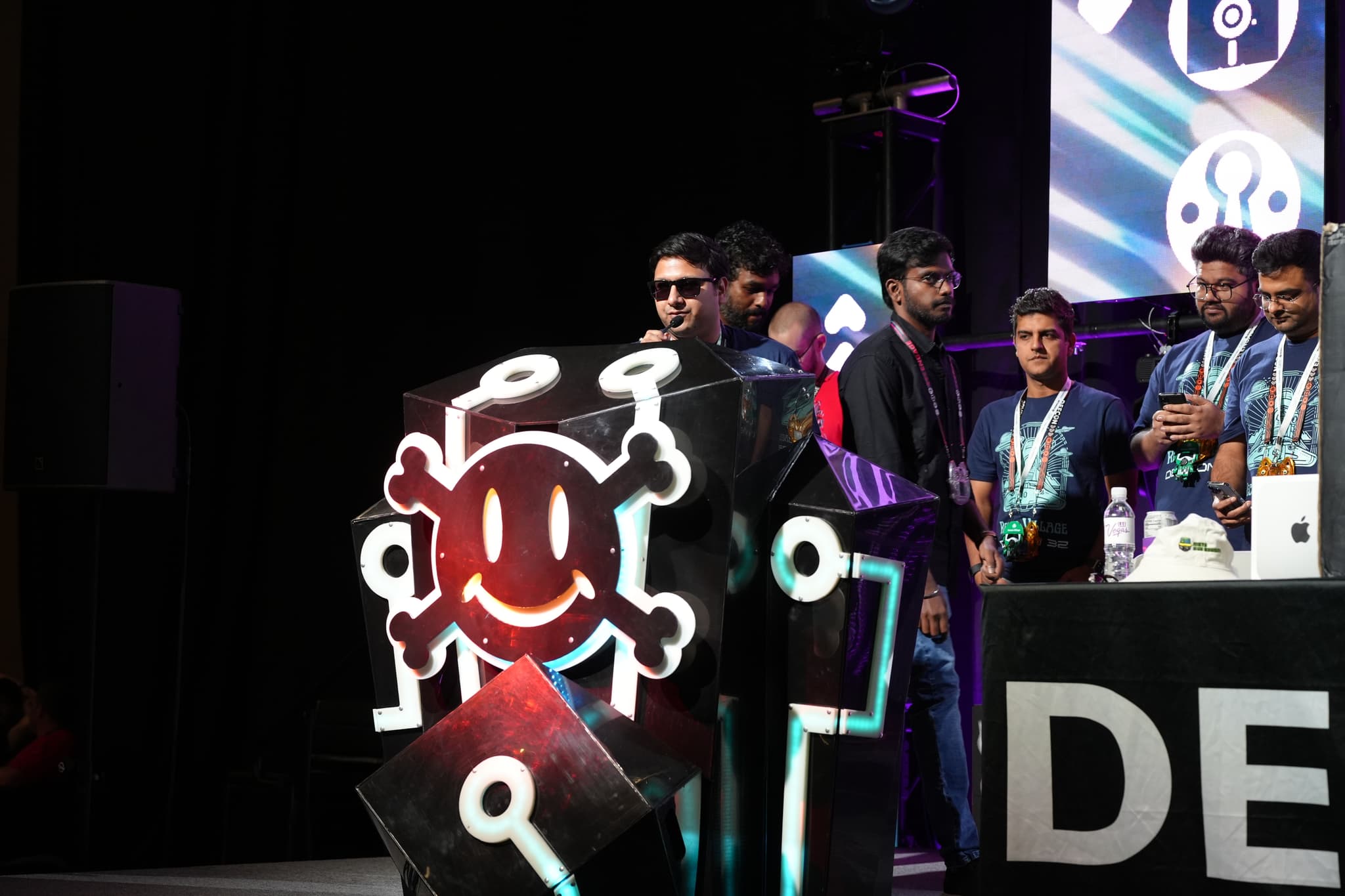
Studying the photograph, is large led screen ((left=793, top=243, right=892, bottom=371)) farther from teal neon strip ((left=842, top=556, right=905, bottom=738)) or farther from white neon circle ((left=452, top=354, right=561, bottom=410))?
teal neon strip ((left=842, top=556, right=905, bottom=738))

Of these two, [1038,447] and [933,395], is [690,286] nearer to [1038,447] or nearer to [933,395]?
[933,395]

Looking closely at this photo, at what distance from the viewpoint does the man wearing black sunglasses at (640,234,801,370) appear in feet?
11.3

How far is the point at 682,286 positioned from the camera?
3.43 meters

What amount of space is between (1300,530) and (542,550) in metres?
1.11

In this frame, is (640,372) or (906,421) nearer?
(640,372)

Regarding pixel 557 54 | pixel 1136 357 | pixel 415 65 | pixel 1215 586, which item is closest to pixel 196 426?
pixel 415 65

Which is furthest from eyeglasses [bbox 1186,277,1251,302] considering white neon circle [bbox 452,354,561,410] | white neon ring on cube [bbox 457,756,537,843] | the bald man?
white neon ring on cube [bbox 457,756,537,843]

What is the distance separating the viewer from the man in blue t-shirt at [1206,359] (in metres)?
3.56

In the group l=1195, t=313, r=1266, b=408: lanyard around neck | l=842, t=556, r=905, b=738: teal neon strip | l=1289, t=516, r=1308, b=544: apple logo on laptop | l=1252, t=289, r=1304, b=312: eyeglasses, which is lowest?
l=842, t=556, r=905, b=738: teal neon strip

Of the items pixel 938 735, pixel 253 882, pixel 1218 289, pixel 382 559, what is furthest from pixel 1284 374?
pixel 253 882

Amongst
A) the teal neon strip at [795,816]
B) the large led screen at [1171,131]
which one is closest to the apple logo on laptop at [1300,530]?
the teal neon strip at [795,816]

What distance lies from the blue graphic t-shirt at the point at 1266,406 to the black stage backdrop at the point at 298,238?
1412mm

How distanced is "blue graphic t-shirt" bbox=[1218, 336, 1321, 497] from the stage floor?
1278 millimetres

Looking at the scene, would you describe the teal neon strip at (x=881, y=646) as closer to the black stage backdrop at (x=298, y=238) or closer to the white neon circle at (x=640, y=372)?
the white neon circle at (x=640, y=372)
